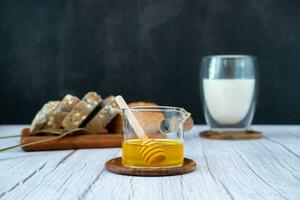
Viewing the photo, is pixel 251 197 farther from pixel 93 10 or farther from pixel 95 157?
pixel 93 10

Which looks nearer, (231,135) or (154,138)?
(154,138)

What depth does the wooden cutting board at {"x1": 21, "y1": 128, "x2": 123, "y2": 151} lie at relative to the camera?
130 cm

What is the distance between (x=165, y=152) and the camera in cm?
97

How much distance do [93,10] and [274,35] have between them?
2.39 feet

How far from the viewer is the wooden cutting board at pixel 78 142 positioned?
51.0 inches

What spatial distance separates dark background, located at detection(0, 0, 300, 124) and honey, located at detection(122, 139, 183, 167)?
1.12 metres

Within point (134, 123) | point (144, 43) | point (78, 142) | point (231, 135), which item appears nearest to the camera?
Result: point (134, 123)

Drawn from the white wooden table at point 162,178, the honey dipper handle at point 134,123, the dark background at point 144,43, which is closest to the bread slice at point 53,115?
the white wooden table at point 162,178

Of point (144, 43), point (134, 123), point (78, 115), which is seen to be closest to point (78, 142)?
point (78, 115)

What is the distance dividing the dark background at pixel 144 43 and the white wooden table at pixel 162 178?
0.80 meters

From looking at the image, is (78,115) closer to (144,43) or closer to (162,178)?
(162,178)

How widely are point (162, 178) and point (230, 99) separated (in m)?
0.71

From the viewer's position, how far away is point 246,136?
1.52m

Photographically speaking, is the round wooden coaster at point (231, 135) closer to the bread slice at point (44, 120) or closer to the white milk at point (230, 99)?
the white milk at point (230, 99)
